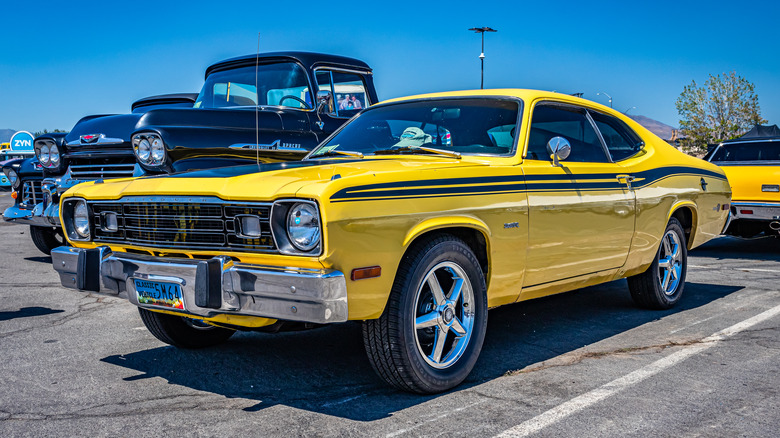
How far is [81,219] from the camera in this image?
13.9 ft

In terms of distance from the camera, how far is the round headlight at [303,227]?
3.19 m

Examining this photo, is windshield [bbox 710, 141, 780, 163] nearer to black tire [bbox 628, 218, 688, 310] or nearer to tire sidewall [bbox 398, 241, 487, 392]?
black tire [bbox 628, 218, 688, 310]

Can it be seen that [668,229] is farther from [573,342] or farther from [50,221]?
[50,221]

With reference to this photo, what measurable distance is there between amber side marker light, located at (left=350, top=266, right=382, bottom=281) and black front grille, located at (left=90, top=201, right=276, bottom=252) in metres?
0.39

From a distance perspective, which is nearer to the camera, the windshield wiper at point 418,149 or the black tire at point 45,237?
the windshield wiper at point 418,149

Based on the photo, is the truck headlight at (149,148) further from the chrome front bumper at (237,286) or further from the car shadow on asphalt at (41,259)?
the car shadow on asphalt at (41,259)

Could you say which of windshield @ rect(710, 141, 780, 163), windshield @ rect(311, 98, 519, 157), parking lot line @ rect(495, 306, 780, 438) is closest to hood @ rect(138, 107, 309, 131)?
windshield @ rect(311, 98, 519, 157)

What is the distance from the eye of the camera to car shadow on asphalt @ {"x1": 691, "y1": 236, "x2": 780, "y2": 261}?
30.6 ft

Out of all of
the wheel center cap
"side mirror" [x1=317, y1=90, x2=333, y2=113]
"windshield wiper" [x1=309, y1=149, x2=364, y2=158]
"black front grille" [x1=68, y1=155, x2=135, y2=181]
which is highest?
"side mirror" [x1=317, y1=90, x2=333, y2=113]

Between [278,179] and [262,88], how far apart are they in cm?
445

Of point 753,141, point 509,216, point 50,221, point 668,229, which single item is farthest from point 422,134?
point 753,141

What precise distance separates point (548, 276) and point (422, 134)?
1.19 metres

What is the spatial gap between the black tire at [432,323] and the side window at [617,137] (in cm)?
198

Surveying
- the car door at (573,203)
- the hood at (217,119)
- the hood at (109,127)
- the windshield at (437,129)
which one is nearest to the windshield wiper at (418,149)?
the windshield at (437,129)
